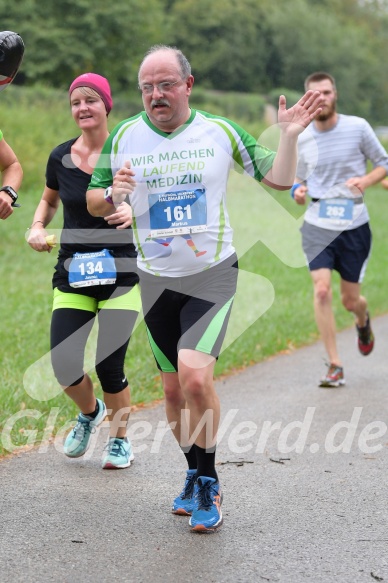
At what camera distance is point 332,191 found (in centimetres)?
878

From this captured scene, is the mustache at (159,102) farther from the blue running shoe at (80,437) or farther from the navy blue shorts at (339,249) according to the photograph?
the navy blue shorts at (339,249)

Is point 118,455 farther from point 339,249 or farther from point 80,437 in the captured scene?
point 339,249

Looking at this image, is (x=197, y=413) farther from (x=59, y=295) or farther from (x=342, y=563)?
(x=59, y=295)

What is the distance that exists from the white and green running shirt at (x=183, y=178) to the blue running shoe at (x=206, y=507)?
0.98m

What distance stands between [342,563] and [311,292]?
10.7 meters

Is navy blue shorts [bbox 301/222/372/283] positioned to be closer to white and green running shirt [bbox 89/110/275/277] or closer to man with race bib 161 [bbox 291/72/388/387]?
man with race bib 161 [bbox 291/72/388/387]

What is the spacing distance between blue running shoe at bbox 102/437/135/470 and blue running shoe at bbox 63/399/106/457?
152mm

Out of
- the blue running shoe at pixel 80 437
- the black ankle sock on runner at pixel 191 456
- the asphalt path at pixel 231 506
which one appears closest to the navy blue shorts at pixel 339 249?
the asphalt path at pixel 231 506

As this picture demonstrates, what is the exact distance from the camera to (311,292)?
14.8 meters

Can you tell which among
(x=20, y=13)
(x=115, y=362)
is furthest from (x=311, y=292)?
(x=20, y=13)

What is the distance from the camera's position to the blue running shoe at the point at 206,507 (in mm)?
4633

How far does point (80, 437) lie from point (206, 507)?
5.03ft

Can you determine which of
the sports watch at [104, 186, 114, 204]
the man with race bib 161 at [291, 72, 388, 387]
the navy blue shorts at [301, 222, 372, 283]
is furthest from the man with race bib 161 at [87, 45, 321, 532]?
the navy blue shorts at [301, 222, 372, 283]

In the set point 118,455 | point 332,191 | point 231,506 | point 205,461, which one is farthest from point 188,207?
point 332,191
